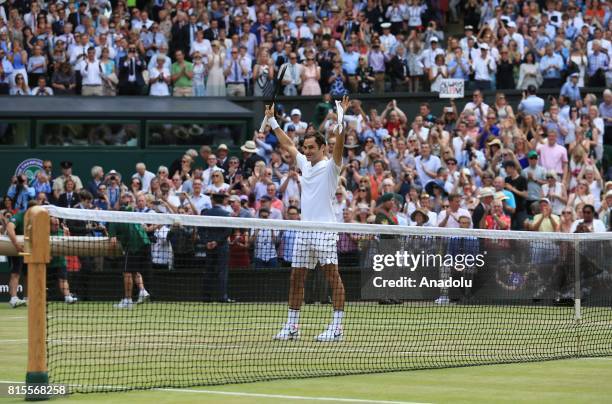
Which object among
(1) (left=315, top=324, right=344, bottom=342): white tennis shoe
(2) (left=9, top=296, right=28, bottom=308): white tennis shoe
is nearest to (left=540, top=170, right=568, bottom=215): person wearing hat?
(2) (left=9, top=296, right=28, bottom=308): white tennis shoe

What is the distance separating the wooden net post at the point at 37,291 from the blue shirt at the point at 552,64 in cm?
2103

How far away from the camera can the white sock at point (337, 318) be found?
44.2 ft

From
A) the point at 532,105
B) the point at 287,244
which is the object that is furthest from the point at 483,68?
the point at 287,244

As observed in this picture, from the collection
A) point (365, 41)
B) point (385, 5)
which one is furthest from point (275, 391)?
point (385, 5)

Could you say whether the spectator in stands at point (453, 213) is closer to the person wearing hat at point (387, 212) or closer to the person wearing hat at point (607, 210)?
the person wearing hat at point (387, 212)

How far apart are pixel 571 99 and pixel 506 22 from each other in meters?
3.51

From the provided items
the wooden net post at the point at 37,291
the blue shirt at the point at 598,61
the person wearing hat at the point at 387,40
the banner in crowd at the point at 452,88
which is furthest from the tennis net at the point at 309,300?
the blue shirt at the point at 598,61

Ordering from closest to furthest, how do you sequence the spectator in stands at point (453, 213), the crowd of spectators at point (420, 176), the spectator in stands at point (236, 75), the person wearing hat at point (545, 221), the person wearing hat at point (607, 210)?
the person wearing hat at point (545, 221) → the spectator in stands at point (453, 213) → the person wearing hat at point (607, 210) → the crowd of spectators at point (420, 176) → the spectator in stands at point (236, 75)

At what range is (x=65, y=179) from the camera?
25500 millimetres

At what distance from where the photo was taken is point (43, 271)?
9.49m

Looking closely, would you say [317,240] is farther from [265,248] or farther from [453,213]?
[453,213]

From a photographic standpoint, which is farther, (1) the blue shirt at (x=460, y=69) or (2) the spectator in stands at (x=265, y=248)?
(1) the blue shirt at (x=460, y=69)

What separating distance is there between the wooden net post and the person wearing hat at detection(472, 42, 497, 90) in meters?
20.5

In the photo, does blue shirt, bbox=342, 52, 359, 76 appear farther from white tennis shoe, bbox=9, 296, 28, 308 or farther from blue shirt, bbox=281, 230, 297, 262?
blue shirt, bbox=281, 230, 297, 262
